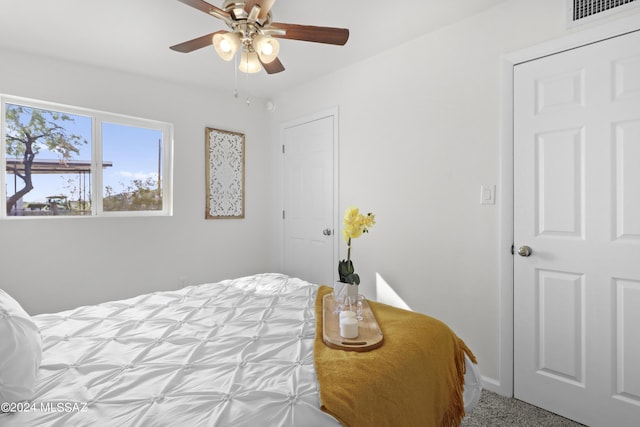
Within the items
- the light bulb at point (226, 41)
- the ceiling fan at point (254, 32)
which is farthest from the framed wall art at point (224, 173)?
the light bulb at point (226, 41)

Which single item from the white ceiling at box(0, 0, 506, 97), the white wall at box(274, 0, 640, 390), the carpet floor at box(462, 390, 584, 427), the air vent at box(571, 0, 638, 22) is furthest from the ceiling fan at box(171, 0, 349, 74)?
the carpet floor at box(462, 390, 584, 427)

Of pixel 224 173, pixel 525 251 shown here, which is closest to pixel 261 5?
pixel 525 251

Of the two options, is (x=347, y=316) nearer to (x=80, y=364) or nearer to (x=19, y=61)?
(x=80, y=364)

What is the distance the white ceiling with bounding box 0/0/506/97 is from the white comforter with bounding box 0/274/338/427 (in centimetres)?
190

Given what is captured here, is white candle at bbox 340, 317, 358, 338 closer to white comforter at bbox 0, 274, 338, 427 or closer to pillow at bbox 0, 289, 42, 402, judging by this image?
white comforter at bbox 0, 274, 338, 427

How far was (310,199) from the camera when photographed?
11.9 feet

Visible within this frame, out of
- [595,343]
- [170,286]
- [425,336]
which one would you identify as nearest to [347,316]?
[425,336]

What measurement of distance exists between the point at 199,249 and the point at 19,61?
86.8 inches

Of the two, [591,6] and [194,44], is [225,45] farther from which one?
[591,6]

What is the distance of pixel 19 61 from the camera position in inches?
106

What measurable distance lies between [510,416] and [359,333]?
129 centimetres

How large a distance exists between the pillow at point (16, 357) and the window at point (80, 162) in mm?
2265

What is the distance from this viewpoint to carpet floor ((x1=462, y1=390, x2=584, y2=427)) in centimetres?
188

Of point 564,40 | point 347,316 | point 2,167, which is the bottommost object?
point 347,316
